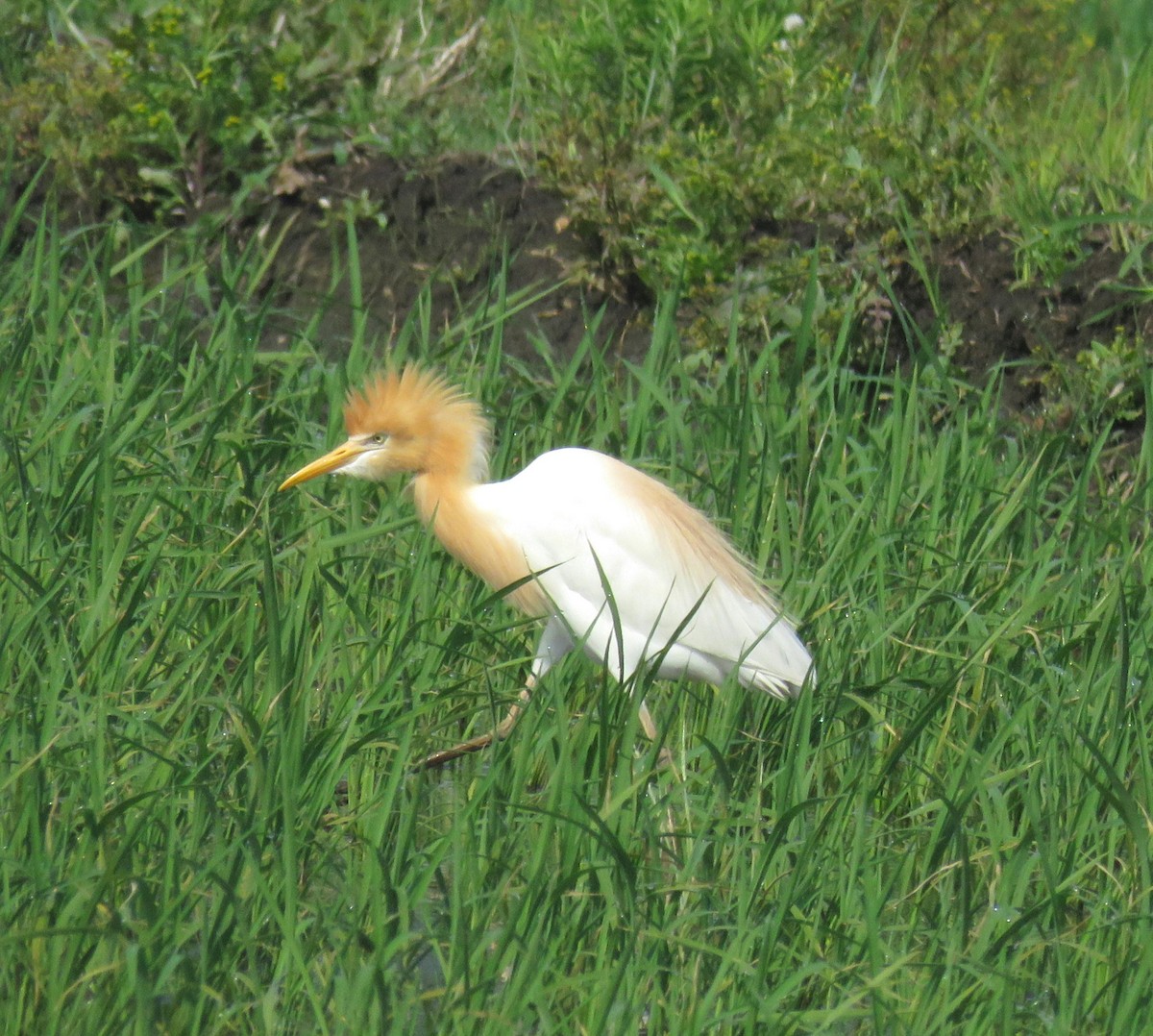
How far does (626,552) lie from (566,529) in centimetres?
15

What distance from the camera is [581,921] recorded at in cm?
252

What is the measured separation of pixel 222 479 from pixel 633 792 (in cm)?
158

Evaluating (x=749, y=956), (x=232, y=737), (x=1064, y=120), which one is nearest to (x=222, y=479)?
(x=232, y=737)

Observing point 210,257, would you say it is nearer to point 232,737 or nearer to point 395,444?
point 395,444

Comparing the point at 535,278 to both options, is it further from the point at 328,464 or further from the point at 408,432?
the point at 328,464

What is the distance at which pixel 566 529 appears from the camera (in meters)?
3.61

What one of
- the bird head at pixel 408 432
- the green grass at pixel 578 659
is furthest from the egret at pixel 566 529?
the green grass at pixel 578 659

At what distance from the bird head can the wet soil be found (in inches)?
36.0

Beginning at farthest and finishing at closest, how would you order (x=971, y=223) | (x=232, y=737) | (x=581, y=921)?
(x=971, y=223) < (x=232, y=737) < (x=581, y=921)

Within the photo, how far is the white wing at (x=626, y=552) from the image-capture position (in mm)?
3592

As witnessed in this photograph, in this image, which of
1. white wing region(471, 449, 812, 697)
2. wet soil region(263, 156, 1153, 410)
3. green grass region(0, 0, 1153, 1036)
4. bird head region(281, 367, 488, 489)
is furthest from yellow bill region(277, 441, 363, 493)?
wet soil region(263, 156, 1153, 410)

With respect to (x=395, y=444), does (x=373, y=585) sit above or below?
below

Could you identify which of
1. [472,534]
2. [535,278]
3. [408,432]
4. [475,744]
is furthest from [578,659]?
[535,278]

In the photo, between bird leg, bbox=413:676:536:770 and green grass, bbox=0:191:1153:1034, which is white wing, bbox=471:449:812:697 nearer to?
green grass, bbox=0:191:1153:1034
